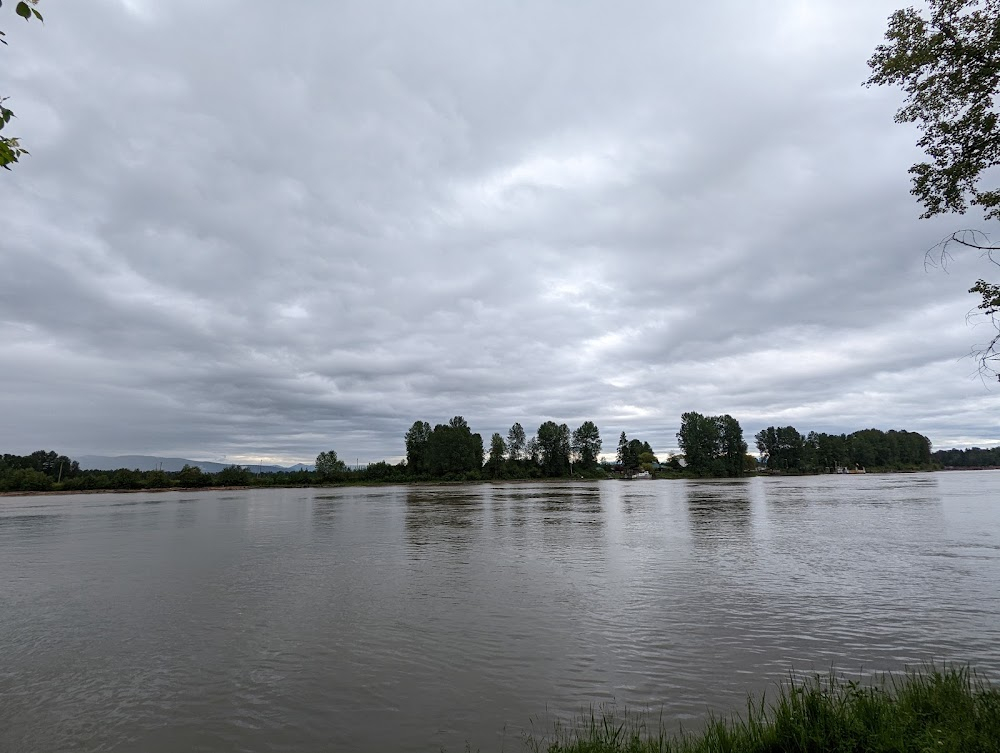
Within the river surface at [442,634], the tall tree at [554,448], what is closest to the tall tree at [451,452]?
the tall tree at [554,448]

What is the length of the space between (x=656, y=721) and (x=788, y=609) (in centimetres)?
756

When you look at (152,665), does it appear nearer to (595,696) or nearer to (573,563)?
(595,696)

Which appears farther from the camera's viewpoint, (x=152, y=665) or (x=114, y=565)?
(x=114, y=565)

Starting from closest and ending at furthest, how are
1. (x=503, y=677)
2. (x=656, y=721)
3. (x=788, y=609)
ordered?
(x=656, y=721), (x=503, y=677), (x=788, y=609)

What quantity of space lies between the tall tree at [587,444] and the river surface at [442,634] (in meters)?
157

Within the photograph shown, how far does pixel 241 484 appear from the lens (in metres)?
155

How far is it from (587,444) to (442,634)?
173m

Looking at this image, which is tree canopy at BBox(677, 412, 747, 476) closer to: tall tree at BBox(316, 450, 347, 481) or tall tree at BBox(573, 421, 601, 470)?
tall tree at BBox(573, 421, 601, 470)

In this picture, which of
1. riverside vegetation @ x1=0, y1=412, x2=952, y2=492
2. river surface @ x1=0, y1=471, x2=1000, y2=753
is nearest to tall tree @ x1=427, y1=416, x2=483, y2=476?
riverside vegetation @ x1=0, y1=412, x2=952, y2=492

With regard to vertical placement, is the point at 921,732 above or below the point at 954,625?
above

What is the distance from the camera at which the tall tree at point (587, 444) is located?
595ft

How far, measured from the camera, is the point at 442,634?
11836mm

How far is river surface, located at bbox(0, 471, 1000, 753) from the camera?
8016 mm

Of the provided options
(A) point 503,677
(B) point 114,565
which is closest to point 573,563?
(A) point 503,677
